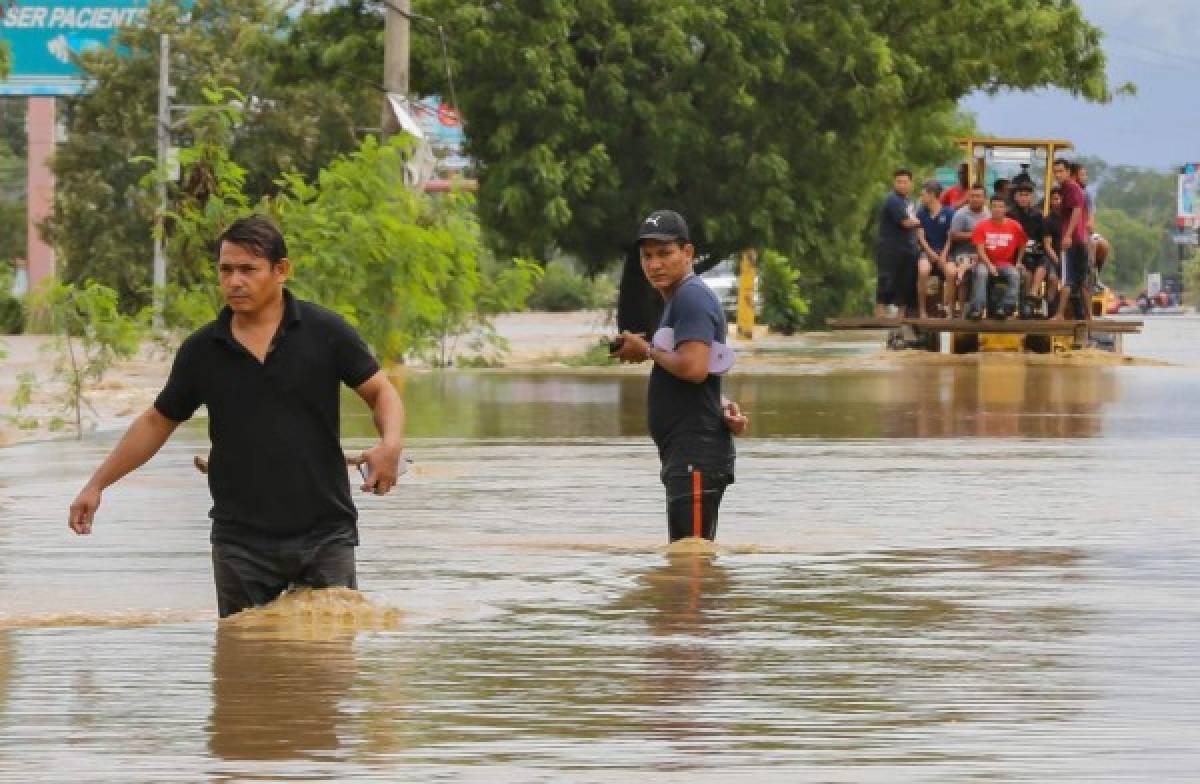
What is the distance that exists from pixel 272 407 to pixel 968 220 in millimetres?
31139

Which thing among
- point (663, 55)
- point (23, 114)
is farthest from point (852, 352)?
point (23, 114)

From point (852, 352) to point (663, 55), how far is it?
609 centimetres

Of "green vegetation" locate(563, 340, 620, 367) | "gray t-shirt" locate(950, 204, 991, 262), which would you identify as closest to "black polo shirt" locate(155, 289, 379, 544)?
"gray t-shirt" locate(950, 204, 991, 262)

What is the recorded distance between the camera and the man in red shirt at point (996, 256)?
40.2m

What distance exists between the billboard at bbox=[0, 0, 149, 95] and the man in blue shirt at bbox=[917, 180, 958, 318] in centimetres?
5282

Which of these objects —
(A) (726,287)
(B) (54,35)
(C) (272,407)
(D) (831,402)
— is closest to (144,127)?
(B) (54,35)

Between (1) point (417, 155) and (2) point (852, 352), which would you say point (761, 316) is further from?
(1) point (417, 155)

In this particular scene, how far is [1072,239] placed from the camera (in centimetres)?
4138

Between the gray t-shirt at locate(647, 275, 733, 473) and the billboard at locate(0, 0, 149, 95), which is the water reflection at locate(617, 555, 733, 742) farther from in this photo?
the billboard at locate(0, 0, 149, 95)

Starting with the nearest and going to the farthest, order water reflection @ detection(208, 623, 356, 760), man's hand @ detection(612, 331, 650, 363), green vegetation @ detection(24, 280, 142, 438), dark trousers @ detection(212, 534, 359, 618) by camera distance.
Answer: water reflection @ detection(208, 623, 356, 760), dark trousers @ detection(212, 534, 359, 618), man's hand @ detection(612, 331, 650, 363), green vegetation @ detection(24, 280, 142, 438)

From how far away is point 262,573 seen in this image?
1037 centimetres

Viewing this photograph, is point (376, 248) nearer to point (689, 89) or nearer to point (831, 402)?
point (831, 402)

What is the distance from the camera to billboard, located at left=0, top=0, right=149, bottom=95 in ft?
304

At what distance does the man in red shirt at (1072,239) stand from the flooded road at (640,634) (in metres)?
19.4
